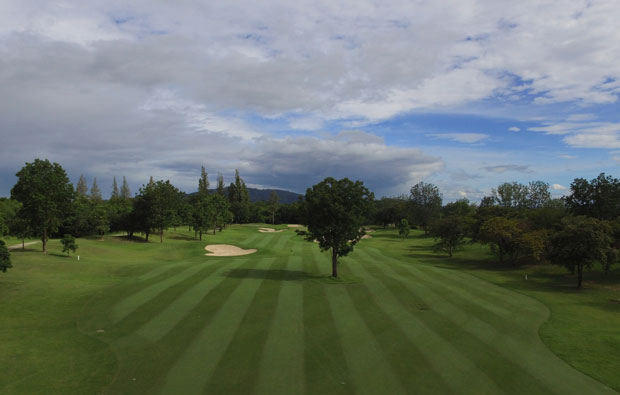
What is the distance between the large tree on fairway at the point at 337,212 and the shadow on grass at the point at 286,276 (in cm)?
140

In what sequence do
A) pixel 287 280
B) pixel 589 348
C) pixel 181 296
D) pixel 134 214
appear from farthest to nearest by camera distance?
pixel 134 214, pixel 287 280, pixel 181 296, pixel 589 348

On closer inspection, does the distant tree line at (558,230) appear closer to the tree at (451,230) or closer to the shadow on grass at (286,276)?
the tree at (451,230)

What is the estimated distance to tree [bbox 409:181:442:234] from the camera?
406 ft

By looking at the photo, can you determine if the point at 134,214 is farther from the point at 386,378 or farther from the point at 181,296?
the point at 386,378

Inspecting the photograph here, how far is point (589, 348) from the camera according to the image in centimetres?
1883

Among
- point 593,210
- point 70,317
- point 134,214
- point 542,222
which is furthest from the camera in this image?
point 134,214

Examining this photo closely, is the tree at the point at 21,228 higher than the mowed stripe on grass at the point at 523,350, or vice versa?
the tree at the point at 21,228

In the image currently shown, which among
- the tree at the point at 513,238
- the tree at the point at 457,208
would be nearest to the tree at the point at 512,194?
the tree at the point at 457,208

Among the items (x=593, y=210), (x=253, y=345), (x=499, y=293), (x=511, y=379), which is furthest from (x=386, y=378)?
(x=593, y=210)

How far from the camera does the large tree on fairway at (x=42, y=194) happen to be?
42969mm

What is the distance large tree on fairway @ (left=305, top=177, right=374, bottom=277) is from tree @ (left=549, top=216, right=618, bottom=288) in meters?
20.0

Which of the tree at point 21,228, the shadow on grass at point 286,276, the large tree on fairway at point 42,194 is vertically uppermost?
the large tree on fairway at point 42,194

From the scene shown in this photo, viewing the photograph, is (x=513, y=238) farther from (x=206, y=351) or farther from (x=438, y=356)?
(x=206, y=351)

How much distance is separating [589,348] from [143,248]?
2302 inches
